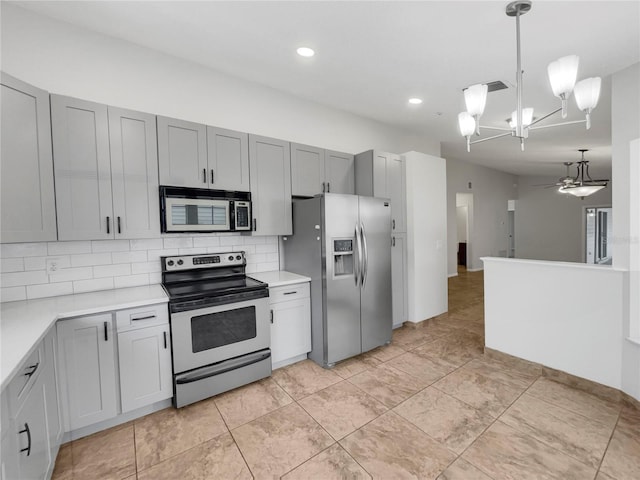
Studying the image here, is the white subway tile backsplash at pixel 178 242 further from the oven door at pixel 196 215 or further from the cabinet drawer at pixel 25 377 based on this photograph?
the cabinet drawer at pixel 25 377

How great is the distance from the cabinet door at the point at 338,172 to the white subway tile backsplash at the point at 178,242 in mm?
1655

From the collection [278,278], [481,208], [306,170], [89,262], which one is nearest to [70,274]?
[89,262]

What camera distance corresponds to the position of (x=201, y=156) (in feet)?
8.70

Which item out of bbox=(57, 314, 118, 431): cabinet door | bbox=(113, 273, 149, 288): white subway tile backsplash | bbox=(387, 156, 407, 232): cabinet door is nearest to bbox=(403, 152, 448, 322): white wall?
bbox=(387, 156, 407, 232): cabinet door

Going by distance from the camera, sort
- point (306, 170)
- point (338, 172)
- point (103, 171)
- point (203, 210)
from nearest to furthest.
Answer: point (103, 171), point (203, 210), point (306, 170), point (338, 172)

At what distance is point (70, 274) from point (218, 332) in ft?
4.16

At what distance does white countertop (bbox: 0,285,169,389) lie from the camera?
50.9 inches

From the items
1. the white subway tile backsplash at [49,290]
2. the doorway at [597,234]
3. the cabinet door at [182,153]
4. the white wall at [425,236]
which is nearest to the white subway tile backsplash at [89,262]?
the white subway tile backsplash at [49,290]

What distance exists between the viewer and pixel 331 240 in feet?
9.53

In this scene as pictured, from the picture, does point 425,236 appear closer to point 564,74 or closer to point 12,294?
point 564,74

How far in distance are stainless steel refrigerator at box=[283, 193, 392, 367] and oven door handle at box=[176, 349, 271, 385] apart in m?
0.65

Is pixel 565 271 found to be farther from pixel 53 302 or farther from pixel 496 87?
pixel 53 302

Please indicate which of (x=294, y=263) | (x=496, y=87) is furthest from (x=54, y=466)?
(x=496, y=87)

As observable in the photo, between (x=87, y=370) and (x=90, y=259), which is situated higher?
(x=90, y=259)
